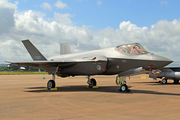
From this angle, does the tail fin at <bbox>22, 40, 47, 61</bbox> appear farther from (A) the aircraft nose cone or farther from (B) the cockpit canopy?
(A) the aircraft nose cone

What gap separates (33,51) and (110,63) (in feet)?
22.7

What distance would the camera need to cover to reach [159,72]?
20.9 metres

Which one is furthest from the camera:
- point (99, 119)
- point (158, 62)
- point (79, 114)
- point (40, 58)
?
point (40, 58)

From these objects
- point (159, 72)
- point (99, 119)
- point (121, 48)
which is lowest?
point (99, 119)

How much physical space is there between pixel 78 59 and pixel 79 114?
763cm

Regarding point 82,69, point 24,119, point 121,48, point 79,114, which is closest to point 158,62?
point 121,48

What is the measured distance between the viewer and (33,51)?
610 inches

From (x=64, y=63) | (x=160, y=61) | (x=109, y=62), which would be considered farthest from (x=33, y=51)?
(x=160, y=61)

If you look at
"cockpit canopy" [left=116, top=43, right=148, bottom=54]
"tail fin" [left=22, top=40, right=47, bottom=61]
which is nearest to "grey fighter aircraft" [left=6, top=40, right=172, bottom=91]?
"cockpit canopy" [left=116, top=43, right=148, bottom=54]

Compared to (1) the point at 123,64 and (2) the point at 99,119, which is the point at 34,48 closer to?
(1) the point at 123,64

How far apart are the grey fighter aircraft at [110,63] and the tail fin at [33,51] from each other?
1677mm

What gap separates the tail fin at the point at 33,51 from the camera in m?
15.4

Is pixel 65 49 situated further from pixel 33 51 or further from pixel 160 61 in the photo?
pixel 160 61

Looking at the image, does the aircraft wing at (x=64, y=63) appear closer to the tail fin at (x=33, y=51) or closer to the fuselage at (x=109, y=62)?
the fuselage at (x=109, y=62)
